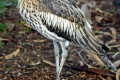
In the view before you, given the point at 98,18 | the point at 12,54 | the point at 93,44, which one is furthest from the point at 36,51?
the point at 98,18

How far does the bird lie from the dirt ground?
83 cm

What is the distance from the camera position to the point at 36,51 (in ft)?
19.0

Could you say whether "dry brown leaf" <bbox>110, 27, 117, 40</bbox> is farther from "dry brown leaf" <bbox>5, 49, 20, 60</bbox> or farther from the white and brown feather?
"dry brown leaf" <bbox>5, 49, 20, 60</bbox>

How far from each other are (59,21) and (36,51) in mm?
1472

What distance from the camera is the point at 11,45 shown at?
5898 millimetres

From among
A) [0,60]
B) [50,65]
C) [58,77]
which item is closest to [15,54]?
[0,60]

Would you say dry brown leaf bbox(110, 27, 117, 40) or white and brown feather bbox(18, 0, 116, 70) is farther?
dry brown leaf bbox(110, 27, 117, 40)

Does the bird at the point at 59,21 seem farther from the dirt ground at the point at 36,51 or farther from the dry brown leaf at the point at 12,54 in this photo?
the dry brown leaf at the point at 12,54

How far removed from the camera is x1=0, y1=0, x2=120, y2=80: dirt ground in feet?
16.9

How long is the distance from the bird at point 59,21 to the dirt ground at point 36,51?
0.83 metres

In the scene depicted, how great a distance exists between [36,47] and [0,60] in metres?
0.91

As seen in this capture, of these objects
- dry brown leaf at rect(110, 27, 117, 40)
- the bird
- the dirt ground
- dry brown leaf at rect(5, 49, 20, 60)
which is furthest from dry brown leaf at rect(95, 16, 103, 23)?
dry brown leaf at rect(5, 49, 20, 60)

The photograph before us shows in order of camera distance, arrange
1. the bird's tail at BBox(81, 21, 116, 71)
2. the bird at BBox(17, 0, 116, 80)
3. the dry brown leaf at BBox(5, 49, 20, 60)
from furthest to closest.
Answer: the dry brown leaf at BBox(5, 49, 20, 60) → the bird's tail at BBox(81, 21, 116, 71) → the bird at BBox(17, 0, 116, 80)

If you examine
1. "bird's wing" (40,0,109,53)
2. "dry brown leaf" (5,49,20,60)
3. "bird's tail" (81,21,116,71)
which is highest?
"bird's wing" (40,0,109,53)
